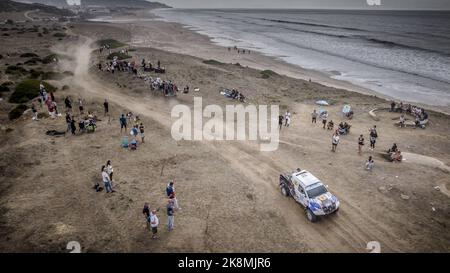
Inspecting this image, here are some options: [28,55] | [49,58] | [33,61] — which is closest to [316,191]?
[33,61]

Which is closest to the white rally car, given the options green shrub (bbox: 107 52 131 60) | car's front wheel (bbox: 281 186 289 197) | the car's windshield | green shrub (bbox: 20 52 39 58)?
the car's windshield

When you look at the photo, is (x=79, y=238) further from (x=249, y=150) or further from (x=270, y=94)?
(x=270, y=94)

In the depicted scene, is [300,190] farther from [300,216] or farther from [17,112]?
[17,112]

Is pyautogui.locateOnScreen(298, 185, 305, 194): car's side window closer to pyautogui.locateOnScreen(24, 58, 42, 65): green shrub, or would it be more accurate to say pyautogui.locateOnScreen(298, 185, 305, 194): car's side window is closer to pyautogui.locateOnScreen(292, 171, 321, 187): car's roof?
pyautogui.locateOnScreen(292, 171, 321, 187): car's roof

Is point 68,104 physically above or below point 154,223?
above

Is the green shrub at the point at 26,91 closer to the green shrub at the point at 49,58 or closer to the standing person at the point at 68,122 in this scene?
the standing person at the point at 68,122
